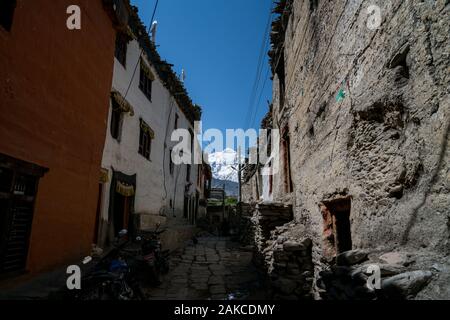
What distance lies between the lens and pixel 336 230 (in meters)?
5.02

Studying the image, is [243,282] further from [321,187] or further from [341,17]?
[341,17]

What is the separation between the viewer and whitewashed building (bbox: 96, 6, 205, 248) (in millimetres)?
8156

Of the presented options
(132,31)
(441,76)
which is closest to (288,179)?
(441,76)

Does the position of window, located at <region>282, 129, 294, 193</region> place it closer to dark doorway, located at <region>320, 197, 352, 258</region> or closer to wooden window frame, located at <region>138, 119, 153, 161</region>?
dark doorway, located at <region>320, 197, 352, 258</region>

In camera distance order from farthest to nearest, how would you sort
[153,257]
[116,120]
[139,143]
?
[139,143], [116,120], [153,257]

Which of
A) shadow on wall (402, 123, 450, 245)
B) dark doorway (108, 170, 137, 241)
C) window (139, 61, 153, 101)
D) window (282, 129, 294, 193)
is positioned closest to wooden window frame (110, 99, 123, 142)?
dark doorway (108, 170, 137, 241)

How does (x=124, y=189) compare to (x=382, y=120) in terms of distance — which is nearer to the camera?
(x=382, y=120)

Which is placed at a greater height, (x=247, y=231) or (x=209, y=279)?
(x=247, y=231)

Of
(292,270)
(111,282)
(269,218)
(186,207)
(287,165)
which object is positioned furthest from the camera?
(186,207)

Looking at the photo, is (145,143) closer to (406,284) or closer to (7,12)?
(7,12)

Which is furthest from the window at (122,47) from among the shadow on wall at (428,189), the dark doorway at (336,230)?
the shadow on wall at (428,189)

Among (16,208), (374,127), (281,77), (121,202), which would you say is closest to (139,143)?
(121,202)

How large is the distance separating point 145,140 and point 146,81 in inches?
97.2

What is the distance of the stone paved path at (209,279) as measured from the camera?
6.29 meters
